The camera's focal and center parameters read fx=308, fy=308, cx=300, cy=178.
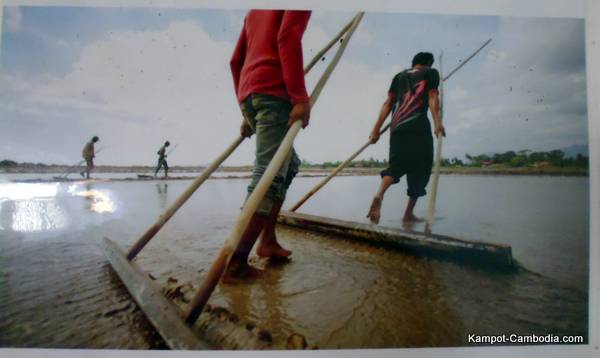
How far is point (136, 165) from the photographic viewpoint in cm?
223

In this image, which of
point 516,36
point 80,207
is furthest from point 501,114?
point 80,207

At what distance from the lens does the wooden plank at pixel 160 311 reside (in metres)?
0.95

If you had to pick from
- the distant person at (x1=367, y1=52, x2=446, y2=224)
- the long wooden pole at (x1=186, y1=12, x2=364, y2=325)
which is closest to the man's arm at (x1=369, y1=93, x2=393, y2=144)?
the distant person at (x1=367, y1=52, x2=446, y2=224)

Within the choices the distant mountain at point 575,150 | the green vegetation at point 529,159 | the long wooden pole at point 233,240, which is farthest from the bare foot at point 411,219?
the long wooden pole at point 233,240

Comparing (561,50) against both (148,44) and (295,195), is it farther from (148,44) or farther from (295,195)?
(148,44)

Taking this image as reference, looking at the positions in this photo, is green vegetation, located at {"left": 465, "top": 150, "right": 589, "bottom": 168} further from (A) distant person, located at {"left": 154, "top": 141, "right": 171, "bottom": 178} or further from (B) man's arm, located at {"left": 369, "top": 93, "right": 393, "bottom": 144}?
(A) distant person, located at {"left": 154, "top": 141, "right": 171, "bottom": 178}

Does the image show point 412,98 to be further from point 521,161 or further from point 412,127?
point 521,161

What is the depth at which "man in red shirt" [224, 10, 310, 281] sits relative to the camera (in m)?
1.34

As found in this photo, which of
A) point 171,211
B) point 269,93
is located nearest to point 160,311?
point 171,211

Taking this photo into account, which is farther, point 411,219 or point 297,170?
point 411,219

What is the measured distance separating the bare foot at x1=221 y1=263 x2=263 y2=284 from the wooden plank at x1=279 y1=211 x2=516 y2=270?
0.76 m

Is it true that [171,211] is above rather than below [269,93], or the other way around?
below

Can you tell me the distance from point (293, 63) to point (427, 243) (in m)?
1.09

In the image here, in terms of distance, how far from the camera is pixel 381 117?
6.78 feet
